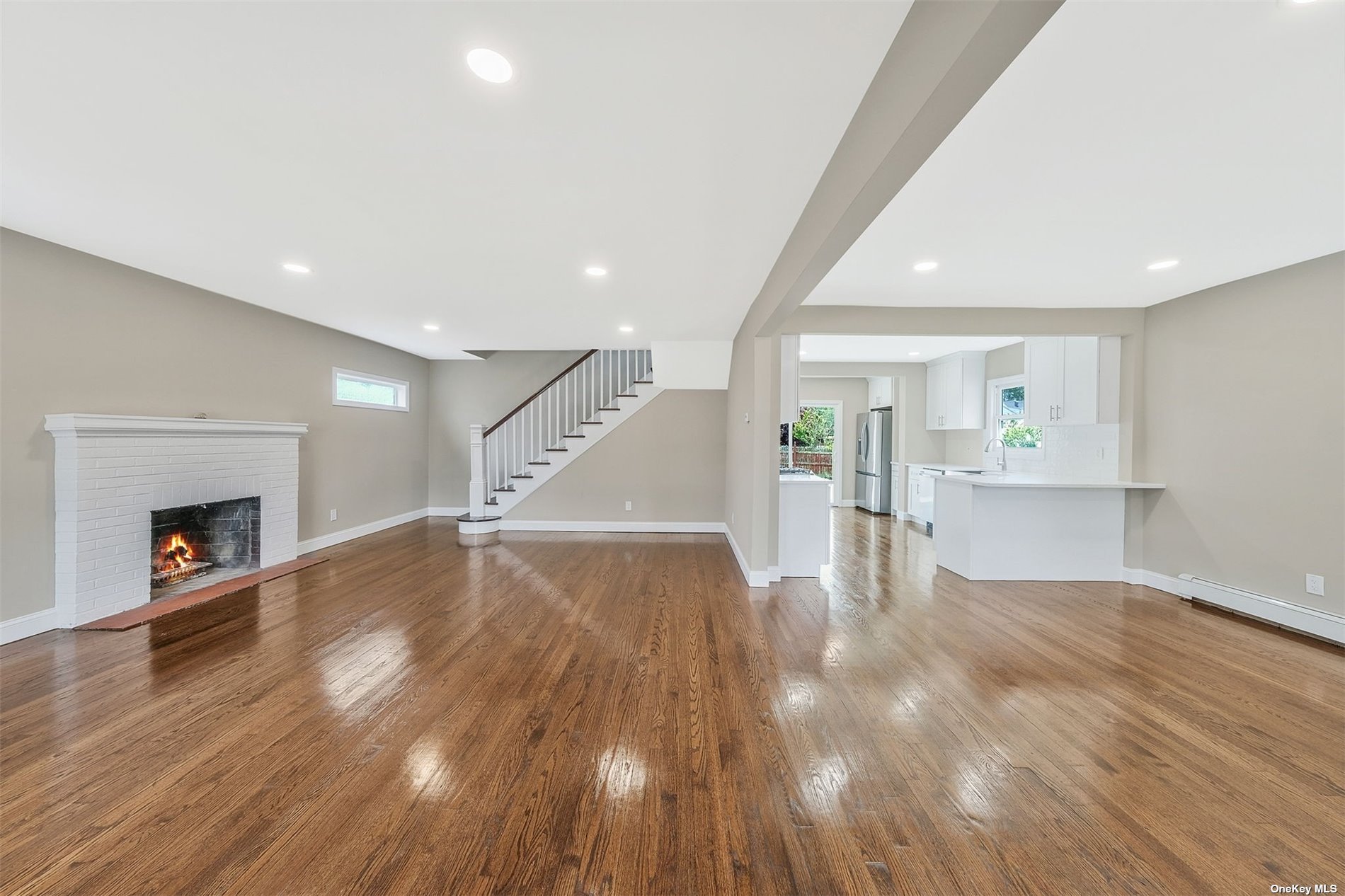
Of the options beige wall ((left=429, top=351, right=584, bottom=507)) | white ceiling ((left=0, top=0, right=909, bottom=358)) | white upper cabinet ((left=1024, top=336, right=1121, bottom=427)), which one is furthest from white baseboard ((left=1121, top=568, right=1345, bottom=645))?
beige wall ((left=429, top=351, right=584, bottom=507))

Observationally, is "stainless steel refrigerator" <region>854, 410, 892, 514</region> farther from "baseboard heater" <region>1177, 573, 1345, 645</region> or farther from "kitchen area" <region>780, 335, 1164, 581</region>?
"baseboard heater" <region>1177, 573, 1345, 645</region>

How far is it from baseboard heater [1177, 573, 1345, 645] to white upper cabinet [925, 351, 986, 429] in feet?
11.2

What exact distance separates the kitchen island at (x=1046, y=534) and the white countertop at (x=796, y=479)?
4.35ft

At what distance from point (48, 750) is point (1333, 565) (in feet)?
22.4

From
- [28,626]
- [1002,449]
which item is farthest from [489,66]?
[1002,449]

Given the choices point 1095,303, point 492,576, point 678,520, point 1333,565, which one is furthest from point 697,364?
point 1333,565

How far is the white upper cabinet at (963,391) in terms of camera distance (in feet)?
23.1

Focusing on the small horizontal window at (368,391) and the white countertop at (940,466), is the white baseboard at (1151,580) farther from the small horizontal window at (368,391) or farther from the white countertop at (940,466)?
the small horizontal window at (368,391)

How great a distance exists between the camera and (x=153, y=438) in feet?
11.9

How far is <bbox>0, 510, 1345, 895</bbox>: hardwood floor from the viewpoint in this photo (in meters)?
1.43

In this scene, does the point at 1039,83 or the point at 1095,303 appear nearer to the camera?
the point at 1039,83

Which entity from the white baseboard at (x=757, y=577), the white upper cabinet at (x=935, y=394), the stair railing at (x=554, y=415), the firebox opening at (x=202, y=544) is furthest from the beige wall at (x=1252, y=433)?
the firebox opening at (x=202, y=544)

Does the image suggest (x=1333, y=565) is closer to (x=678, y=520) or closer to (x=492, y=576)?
(x=678, y=520)

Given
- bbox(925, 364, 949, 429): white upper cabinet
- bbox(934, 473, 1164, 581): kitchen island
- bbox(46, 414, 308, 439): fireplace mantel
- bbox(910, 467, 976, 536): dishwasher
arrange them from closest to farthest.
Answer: bbox(46, 414, 308, 439): fireplace mantel → bbox(934, 473, 1164, 581): kitchen island → bbox(910, 467, 976, 536): dishwasher → bbox(925, 364, 949, 429): white upper cabinet
